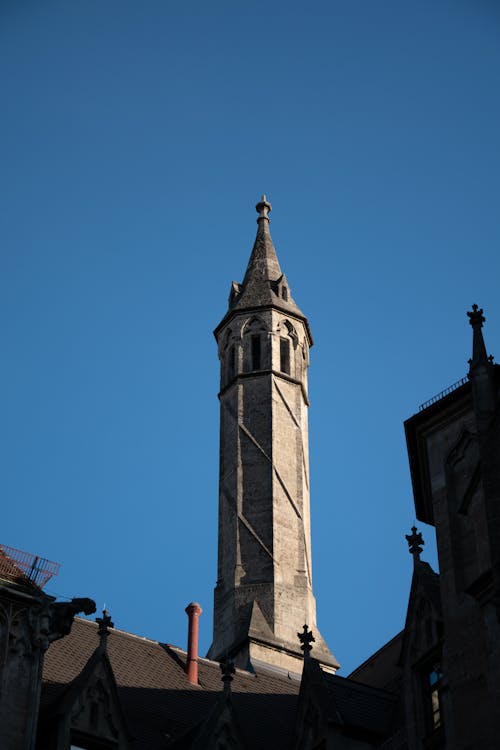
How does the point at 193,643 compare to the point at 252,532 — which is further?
the point at 252,532

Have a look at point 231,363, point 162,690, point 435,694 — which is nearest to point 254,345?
point 231,363

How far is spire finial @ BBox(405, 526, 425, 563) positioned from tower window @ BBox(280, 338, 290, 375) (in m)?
23.2

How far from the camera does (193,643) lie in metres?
40.9

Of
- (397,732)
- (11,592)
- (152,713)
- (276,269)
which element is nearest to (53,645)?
(152,713)

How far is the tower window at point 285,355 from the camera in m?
54.3

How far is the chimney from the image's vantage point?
131 feet

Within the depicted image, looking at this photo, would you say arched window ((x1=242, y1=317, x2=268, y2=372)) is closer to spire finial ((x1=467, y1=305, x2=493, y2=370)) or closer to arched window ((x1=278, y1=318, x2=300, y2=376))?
arched window ((x1=278, y1=318, x2=300, y2=376))

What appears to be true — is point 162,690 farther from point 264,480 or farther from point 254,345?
point 254,345

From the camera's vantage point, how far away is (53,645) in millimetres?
37312

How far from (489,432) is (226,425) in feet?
80.0

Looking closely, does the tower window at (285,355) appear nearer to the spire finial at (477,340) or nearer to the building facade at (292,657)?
the building facade at (292,657)

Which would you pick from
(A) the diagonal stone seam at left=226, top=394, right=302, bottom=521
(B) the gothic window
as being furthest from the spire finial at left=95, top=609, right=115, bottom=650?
(A) the diagonal stone seam at left=226, top=394, right=302, bottom=521

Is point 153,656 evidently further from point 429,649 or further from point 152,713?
point 429,649

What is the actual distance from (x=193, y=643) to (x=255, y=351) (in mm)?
15778
